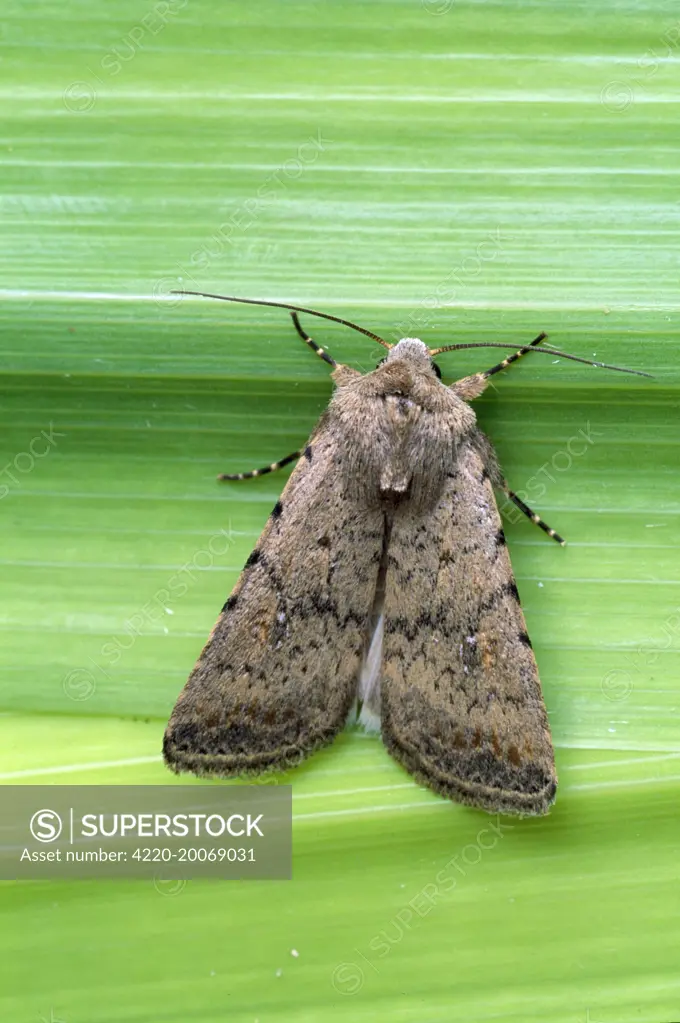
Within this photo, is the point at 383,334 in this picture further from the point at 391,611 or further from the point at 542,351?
the point at 391,611

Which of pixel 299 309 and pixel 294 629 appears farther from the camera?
pixel 294 629

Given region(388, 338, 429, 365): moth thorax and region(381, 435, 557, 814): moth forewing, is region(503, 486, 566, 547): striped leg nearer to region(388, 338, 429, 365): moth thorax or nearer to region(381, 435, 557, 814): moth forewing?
region(381, 435, 557, 814): moth forewing

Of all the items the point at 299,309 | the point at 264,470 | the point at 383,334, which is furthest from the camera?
the point at 264,470

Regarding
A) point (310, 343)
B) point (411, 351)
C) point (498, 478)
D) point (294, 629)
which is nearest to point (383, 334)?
point (411, 351)

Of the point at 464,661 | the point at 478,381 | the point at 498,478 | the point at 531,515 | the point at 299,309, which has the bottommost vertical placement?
the point at 464,661

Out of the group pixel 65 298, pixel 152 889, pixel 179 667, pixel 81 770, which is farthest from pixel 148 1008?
pixel 65 298

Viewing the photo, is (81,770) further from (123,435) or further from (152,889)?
(123,435)
